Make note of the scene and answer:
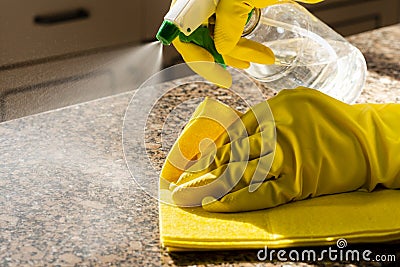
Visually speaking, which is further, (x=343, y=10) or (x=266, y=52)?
(x=343, y=10)

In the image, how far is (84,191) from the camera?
3.42 feet

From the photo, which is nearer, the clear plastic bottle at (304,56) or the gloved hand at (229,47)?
the gloved hand at (229,47)

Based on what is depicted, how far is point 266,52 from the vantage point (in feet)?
3.29

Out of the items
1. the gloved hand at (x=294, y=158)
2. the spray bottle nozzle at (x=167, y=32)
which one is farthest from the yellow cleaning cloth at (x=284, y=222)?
the spray bottle nozzle at (x=167, y=32)

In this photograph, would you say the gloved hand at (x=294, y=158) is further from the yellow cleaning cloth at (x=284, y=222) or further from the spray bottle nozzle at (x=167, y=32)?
the spray bottle nozzle at (x=167, y=32)

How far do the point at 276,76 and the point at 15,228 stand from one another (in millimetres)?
471

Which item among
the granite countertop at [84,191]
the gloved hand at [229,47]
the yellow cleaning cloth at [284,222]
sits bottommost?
the granite countertop at [84,191]

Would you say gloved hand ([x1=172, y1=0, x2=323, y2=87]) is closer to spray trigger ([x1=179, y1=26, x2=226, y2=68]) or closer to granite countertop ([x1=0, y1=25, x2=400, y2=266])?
spray trigger ([x1=179, y1=26, x2=226, y2=68])

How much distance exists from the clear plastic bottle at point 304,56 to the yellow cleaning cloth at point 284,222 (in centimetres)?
21

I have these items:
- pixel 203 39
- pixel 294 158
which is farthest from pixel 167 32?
pixel 294 158

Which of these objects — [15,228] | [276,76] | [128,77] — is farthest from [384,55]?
[15,228]

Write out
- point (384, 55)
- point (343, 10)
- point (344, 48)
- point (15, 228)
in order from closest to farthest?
point (15, 228)
point (344, 48)
point (384, 55)
point (343, 10)

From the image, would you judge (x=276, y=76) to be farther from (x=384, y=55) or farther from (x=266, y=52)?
(x=384, y=55)

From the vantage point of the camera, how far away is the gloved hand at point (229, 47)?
3.06 ft
